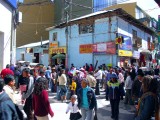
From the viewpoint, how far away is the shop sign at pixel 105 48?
2295 centimetres

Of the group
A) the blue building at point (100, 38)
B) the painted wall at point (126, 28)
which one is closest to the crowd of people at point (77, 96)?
the blue building at point (100, 38)

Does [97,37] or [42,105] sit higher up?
[97,37]

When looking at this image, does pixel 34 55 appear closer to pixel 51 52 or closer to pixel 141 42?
pixel 51 52

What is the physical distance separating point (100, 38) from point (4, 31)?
13.9 metres

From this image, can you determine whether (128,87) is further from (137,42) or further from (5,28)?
(137,42)

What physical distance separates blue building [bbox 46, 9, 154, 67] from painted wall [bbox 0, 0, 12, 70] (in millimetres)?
11914

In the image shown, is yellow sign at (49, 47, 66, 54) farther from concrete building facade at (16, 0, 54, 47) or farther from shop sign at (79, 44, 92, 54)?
concrete building facade at (16, 0, 54, 47)

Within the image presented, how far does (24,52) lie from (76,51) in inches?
511

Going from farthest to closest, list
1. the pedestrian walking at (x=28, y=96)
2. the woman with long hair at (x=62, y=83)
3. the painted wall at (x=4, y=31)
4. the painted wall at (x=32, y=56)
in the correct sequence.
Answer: the painted wall at (x=32, y=56) → the woman with long hair at (x=62, y=83) → the painted wall at (x=4, y=31) → the pedestrian walking at (x=28, y=96)

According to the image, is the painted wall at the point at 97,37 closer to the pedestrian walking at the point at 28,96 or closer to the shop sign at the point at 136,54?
the shop sign at the point at 136,54

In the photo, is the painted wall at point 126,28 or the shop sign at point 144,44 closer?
the painted wall at point 126,28

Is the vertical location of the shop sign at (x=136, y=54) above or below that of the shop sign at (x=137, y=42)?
below

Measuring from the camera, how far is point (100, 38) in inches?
966

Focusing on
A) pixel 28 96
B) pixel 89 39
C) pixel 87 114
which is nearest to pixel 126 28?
pixel 89 39
